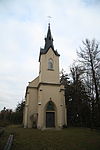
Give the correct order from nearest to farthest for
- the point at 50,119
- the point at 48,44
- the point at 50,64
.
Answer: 1. the point at 50,119
2. the point at 50,64
3. the point at 48,44

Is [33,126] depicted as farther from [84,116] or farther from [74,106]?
[84,116]

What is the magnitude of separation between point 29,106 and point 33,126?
3270 millimetres

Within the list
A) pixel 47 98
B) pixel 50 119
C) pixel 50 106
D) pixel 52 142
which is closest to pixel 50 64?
pixel 47 98

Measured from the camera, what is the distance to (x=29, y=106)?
25.9 metres

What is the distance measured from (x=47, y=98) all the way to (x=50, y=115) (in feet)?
8.52

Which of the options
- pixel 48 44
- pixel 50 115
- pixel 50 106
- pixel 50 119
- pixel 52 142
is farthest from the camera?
pixel 48 44

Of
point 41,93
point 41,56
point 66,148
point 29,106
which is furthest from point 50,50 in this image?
point 66,148

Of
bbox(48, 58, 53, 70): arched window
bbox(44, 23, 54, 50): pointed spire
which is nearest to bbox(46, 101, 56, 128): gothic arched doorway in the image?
bbox(48, 58, 53, 70): arched window

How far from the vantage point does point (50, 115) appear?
2375 cm

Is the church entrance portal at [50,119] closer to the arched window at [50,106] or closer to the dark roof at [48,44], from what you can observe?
the arched window at [50,106]

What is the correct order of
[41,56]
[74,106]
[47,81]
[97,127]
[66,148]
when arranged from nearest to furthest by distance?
1. [66,148]
2. [97,127]
3. [47,81]
4. [41,56]
5. [74,106]

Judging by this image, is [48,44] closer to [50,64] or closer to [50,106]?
[50,64]

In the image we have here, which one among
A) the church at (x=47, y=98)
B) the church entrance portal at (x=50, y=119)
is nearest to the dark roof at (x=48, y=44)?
the church at (x=47, y=98)

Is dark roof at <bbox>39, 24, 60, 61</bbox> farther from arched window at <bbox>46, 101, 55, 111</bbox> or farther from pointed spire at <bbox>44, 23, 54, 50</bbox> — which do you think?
arched window at <bbox>46, 101, 55, 111</bbox>
